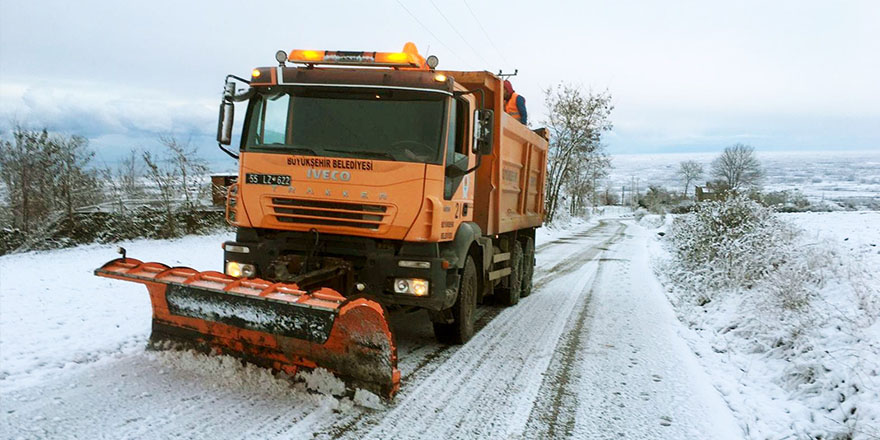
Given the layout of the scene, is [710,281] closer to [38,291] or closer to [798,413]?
[798,413]

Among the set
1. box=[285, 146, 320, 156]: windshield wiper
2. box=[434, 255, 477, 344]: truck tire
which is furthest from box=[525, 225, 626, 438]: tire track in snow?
box=[285, 146, 320, 156]: windshield wiper

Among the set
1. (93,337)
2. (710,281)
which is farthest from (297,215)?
(710,281)

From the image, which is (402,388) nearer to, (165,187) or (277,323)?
(277,323)

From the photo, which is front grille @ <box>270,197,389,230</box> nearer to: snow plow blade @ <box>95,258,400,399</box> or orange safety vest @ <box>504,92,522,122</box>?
snow plow blade @ <box>95,258,400,399</box>

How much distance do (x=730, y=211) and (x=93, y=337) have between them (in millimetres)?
10524

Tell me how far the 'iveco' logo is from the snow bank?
375cm

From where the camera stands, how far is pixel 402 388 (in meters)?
4.58

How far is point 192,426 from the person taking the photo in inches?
141

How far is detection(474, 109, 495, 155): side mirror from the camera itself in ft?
18.4

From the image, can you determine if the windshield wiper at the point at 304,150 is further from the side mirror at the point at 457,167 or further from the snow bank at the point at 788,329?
the snow bank at the point at 788,329

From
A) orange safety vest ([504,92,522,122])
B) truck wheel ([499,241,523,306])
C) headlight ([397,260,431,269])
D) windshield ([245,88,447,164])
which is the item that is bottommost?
truck wheel ([499,241,523,306])

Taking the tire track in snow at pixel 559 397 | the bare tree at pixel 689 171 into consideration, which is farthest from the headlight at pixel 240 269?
the bare tree at pixel 689 171

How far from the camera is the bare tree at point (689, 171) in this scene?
85.2m

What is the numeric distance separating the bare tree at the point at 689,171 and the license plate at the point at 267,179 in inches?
3455
